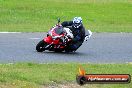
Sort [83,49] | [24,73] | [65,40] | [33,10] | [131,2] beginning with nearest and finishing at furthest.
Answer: [24,73], [65,40], [83,49], [33,10], [131,2]

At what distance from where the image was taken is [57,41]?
15461mm

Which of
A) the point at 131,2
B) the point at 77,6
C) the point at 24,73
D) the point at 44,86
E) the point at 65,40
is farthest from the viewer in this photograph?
the point at 131,2

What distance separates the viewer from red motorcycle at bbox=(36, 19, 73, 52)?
15.4 meters

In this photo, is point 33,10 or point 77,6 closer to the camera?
point 33,10

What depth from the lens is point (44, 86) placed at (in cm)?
870

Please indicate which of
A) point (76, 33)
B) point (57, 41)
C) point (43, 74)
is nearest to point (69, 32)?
point (76, 33)

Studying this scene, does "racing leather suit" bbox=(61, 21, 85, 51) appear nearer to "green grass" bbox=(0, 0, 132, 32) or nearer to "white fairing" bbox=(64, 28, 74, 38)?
"white fairing" bbox=(64, 28, 74, 38)

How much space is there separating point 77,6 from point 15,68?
27241 millimetres

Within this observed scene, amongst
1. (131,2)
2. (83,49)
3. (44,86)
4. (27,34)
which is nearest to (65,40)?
(83,49)

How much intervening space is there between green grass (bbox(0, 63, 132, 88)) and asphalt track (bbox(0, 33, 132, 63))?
6.46ft

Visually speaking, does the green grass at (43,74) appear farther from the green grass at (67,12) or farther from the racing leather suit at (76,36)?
the green grass at (67,12)

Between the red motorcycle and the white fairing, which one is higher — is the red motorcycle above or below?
below

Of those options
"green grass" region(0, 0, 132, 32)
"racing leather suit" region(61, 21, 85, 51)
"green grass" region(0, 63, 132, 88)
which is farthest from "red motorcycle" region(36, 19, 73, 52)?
"green grass" region(0, 0, 132, 32)

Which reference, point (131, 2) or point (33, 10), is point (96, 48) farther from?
point (131, 2)
